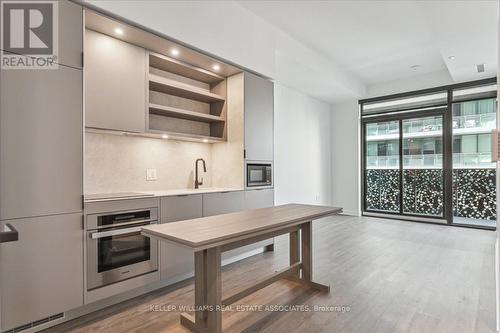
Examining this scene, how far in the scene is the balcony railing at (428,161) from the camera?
546 centimetres

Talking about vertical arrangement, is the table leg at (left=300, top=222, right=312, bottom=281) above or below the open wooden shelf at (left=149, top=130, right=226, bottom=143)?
below

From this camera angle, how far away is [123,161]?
3004 mm

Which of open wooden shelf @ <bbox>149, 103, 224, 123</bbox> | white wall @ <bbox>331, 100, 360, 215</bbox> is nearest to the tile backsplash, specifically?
open wooden shelf @ <bbox>149, 103, 224, 123</bbox>

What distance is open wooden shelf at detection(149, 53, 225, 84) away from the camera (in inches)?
119

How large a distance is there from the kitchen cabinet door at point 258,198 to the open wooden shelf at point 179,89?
4.59 ft

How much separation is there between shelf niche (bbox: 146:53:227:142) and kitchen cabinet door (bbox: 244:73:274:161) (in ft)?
1.18

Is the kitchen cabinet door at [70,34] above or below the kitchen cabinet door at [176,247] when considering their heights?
above

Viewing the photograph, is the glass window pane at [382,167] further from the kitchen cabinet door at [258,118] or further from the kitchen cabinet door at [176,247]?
the kitchen cabinet door at [176,247]

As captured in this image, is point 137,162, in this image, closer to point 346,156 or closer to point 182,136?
point 182,136

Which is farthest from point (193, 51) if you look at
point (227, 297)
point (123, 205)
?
point (227, 297)

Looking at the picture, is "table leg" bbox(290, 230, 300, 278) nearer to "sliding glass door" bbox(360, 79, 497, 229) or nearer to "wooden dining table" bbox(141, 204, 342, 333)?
"wooden dining table" bbox(141, 204, 342, 333)

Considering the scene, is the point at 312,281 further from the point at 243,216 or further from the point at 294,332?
the point at 243,216

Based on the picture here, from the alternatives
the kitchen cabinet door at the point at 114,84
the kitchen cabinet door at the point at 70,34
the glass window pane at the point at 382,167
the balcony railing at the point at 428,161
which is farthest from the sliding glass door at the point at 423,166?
the kitchen cabinet door at the point at 70,34

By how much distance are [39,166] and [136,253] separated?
1111mm
